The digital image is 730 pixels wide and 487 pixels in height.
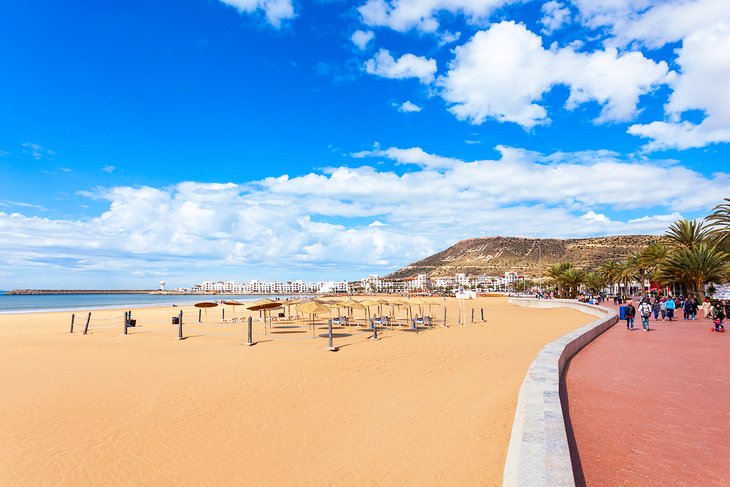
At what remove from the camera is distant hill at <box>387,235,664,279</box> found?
109 meters

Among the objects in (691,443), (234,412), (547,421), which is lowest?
(234,412)

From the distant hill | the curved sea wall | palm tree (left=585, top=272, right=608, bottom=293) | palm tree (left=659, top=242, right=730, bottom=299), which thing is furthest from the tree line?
the distant hill

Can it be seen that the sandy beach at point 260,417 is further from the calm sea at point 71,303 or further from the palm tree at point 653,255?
the calm sea at point 71,303

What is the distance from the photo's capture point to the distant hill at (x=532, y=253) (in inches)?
4289

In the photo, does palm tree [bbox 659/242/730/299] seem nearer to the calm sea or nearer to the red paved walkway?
the red paved walkway

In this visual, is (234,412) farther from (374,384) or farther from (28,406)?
(28,406)

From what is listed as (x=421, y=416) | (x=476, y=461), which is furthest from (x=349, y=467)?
(x=421, y=416)

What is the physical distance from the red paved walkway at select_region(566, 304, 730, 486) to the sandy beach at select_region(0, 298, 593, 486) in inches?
46.4

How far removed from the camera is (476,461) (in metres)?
5.54

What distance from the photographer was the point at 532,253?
5837 inches

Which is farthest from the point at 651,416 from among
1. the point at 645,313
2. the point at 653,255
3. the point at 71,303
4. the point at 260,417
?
the point at 71,303

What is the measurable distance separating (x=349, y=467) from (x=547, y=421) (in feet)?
8.73

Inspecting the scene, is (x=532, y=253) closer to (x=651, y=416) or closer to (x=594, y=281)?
(x=594, y=281)

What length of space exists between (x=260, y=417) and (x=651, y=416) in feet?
20.8
